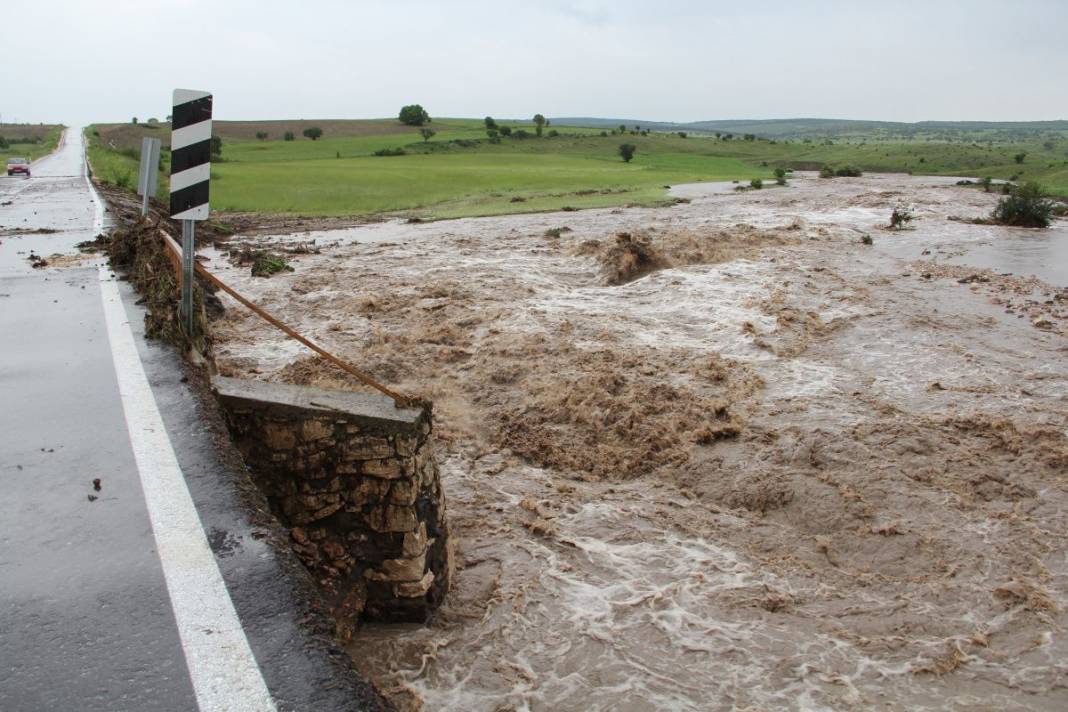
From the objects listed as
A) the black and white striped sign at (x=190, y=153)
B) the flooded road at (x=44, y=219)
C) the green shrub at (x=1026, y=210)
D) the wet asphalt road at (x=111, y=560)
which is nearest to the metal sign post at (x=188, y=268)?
the black and white striped sign at (x=190, y=153)

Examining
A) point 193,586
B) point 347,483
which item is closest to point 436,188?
point 347,483

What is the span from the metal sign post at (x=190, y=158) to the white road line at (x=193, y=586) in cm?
150

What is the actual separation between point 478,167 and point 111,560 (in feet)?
161

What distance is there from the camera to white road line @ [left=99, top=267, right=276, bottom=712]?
A: 8.57ft

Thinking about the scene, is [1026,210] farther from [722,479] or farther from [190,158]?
[190,158]

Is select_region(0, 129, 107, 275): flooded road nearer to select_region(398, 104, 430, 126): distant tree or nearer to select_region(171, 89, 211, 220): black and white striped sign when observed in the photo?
select_region(171, 89, 211, 220): black and white striped sign

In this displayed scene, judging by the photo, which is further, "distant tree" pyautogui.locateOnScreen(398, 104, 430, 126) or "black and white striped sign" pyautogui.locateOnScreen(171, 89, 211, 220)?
"distant tree" pyautogui.locateOnScreen(398, 104, 430, 126)

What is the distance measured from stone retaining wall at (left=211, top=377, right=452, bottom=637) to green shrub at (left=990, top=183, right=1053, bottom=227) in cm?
2952

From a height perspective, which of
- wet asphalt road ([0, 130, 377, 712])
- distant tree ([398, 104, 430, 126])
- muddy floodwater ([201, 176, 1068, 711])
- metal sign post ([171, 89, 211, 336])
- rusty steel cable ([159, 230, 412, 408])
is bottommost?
muddy floodwater ([201, 176, 1068, 711])

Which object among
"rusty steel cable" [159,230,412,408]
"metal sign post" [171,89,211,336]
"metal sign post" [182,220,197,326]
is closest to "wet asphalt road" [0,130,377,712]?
"metal sign post" [182,220,197,326]

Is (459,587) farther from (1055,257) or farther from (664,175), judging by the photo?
(664,175)

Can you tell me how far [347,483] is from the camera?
5.09 metres

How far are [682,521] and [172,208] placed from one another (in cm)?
502

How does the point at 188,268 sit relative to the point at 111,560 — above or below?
above
